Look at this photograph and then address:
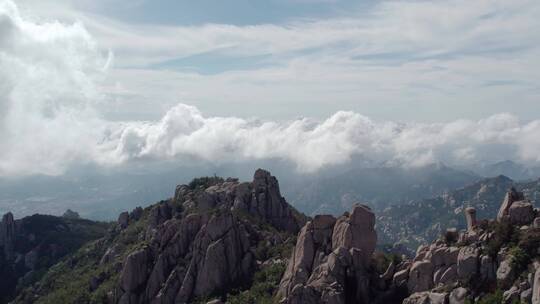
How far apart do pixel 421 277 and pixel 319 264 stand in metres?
18.5

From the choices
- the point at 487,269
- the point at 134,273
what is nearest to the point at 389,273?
the point at 487,269

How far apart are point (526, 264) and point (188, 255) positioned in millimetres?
75223

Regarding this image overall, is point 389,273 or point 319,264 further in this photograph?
point 319,264

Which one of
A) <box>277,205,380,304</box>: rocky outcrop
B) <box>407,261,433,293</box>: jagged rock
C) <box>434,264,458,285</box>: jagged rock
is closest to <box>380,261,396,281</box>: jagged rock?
<box>277,205,380,304</box>: rocky outcrop

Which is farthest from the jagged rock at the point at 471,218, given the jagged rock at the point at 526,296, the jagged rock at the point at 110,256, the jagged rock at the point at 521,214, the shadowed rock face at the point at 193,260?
the jagged rock at the point at 110,256

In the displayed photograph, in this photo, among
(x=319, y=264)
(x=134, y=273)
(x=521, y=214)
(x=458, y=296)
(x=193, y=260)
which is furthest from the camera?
(x=134, y=273)

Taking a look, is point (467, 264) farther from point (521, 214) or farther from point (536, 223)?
point (521, 214)

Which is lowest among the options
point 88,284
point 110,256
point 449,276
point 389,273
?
point 88,284

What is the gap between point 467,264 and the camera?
91.8m

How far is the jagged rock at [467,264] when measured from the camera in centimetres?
9135

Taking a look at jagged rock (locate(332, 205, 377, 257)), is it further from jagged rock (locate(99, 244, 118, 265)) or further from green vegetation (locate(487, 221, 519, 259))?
jagged rock (locate(99, 244, 118, 265))

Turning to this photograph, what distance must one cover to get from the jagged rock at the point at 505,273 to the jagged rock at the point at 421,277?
11.0 meters

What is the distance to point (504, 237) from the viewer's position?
300 feet

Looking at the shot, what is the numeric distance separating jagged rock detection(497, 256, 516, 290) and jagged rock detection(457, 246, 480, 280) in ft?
11.6
